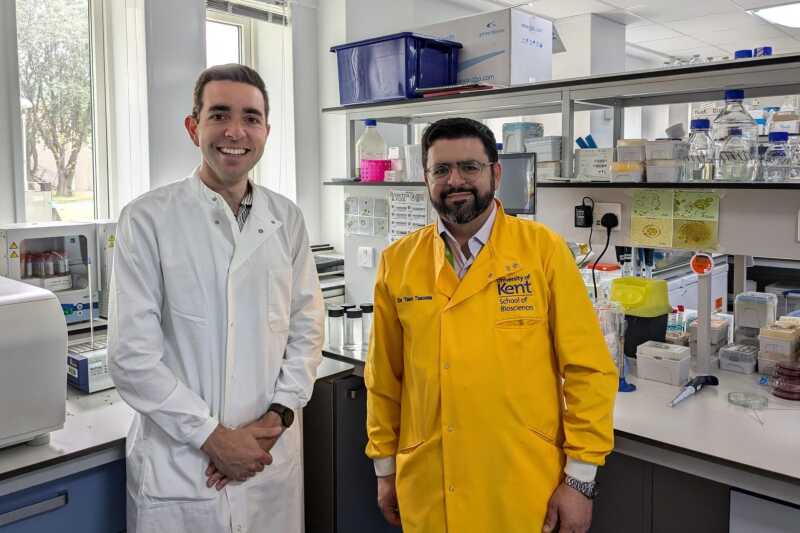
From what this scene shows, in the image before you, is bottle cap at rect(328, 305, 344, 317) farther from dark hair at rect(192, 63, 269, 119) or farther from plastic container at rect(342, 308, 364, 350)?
dark hair at rect(192, 63, 269, 119)

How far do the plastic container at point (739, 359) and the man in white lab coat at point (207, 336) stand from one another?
1304mm

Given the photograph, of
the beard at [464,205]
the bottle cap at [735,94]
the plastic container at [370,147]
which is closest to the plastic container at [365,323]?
the plastic container at [370,147]

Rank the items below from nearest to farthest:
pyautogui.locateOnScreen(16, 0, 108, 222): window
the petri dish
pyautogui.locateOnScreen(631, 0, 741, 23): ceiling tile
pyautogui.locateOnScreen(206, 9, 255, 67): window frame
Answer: the petri dish → pyautogui.locateOnScreen(16, 0, 108, 222): window → pyautogui.locateOnScreen(206, 9, 255, 67): window frame → pyautogui.locateOnScreen(631, 0, 741, 23): ceiling tile

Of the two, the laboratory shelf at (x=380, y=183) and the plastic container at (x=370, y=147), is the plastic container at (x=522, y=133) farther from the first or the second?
the plastic container at (x=370, y=147)

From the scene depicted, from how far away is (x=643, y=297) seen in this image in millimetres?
2068

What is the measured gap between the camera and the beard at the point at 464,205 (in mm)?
1381

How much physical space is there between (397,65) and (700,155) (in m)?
1.12

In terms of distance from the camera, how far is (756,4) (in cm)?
490

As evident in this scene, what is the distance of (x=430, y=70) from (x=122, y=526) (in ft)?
6.00

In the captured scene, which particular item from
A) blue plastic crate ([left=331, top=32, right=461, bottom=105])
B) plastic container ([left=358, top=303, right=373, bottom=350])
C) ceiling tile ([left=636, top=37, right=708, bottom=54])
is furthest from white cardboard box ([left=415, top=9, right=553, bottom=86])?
Result: ceiling tile ([left=636, top=37, right=708, bottom=54])

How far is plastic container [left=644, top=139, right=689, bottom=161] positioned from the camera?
6.41 feet

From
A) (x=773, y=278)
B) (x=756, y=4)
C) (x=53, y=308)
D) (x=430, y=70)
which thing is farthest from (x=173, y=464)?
(x=756, y=4)

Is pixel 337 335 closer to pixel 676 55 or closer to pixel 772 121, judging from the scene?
pixel 772 121

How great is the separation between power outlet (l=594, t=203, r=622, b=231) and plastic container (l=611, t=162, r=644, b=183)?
0.12 metres
